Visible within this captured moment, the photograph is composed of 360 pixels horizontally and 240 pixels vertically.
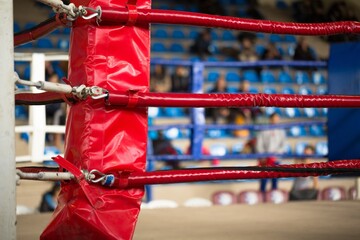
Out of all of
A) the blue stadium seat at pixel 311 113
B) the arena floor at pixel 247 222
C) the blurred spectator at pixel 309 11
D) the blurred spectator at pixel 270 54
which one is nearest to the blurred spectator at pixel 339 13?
the blurred spectator at pixel 309 11

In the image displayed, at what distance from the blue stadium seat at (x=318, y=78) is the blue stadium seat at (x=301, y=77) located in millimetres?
75

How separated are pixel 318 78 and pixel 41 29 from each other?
623 centimetres

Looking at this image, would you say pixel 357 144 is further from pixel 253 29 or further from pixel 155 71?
pixel 155 71

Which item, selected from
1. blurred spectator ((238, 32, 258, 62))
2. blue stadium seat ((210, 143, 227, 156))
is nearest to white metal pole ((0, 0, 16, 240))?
blue stadium seat ((210, 143, 227, 156))

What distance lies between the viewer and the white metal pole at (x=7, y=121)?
1.23 metres

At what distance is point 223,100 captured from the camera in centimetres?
167

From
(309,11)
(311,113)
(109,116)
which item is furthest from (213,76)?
(109,116)

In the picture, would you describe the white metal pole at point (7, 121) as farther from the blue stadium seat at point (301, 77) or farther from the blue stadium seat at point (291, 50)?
the blue stadium seat at point (291, 50)

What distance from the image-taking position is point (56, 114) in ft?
15.6

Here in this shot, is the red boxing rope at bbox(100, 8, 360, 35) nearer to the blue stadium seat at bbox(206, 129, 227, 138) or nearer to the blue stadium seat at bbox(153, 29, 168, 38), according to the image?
the blue stadium seat at bbox(206, 129, 227, 138)

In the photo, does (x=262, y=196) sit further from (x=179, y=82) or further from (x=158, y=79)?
(x=158, y=79)

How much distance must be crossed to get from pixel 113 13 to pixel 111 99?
0.20 meters

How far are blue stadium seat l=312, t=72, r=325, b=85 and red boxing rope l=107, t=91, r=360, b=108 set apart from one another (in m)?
5.83

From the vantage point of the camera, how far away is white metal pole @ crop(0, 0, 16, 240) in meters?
1.23
